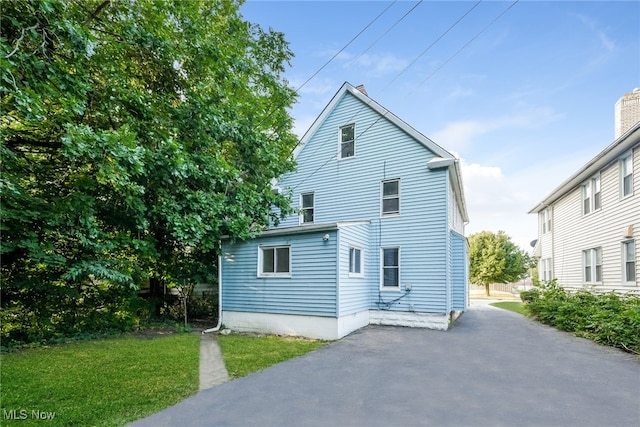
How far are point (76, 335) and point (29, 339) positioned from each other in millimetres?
1026

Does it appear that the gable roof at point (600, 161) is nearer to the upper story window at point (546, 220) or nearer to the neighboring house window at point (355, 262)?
the upper story window at point (546, 220)

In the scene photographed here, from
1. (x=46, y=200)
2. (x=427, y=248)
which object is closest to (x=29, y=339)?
(x=46, y=200)

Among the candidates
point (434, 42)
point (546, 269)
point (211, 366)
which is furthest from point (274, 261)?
point (546, 269)

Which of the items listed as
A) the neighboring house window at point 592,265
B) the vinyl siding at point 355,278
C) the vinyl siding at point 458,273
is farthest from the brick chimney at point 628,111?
the vinyl siding at point 355,278

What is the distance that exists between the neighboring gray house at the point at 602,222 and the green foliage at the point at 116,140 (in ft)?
37.3

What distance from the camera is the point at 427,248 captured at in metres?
11.3

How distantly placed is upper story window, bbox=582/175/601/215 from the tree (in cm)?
1859

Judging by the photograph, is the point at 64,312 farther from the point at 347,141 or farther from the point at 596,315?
the point at 596,315

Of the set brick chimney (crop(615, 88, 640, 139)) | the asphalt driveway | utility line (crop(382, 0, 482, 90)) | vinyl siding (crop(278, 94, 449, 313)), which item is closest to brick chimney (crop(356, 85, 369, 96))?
vinyl siding (crop(278, 94, 449, 313))

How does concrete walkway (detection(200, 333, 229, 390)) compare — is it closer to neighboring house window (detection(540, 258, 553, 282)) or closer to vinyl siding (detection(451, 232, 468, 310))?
vinyl siding (detection(451, 232, 468, 310))

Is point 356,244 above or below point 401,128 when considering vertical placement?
below

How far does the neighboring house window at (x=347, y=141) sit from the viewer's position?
43.7ft

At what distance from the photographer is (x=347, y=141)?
13492 millimetres

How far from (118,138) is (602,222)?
1546cm
